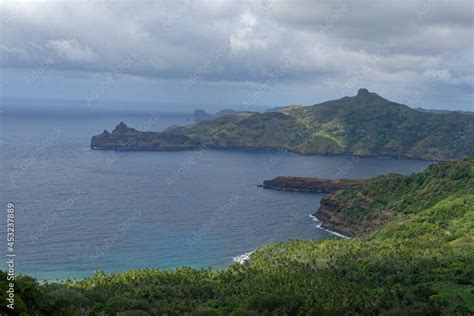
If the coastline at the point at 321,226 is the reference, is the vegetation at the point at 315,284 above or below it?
above

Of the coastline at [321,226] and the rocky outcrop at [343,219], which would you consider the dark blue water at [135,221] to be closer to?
the coastline at [321,226]

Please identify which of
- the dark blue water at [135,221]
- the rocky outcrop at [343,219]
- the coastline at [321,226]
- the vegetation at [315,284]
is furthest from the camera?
the coastline at [321,226]

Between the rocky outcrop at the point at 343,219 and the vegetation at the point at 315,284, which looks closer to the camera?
the vegetation at the point at 315,284

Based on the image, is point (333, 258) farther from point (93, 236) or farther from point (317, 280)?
point (93, 236)

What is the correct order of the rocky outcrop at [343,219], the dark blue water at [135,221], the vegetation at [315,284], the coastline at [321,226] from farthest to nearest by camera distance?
the coastline at [321,226], the rocky outcrop at [343,219], the dark blue water at [135,221], the vegetation at [315,284]

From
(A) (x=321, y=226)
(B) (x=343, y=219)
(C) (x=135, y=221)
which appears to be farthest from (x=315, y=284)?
(C) (x=135, y=221)

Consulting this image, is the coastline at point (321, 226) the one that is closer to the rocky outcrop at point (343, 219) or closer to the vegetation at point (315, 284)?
the rocky outcrop at point (343, 219)

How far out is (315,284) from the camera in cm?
6259

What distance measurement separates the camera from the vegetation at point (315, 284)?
168 ft

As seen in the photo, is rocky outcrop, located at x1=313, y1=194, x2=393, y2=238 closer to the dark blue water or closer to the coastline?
the coastline

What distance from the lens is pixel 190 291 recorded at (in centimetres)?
6331

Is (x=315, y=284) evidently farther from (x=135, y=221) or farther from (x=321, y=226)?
(x=135, y=221)

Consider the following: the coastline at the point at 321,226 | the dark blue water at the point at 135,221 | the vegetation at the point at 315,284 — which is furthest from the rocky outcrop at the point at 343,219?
the vegetation at the point at 315,284

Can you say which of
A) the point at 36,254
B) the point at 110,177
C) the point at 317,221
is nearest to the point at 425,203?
the point at 317,221
